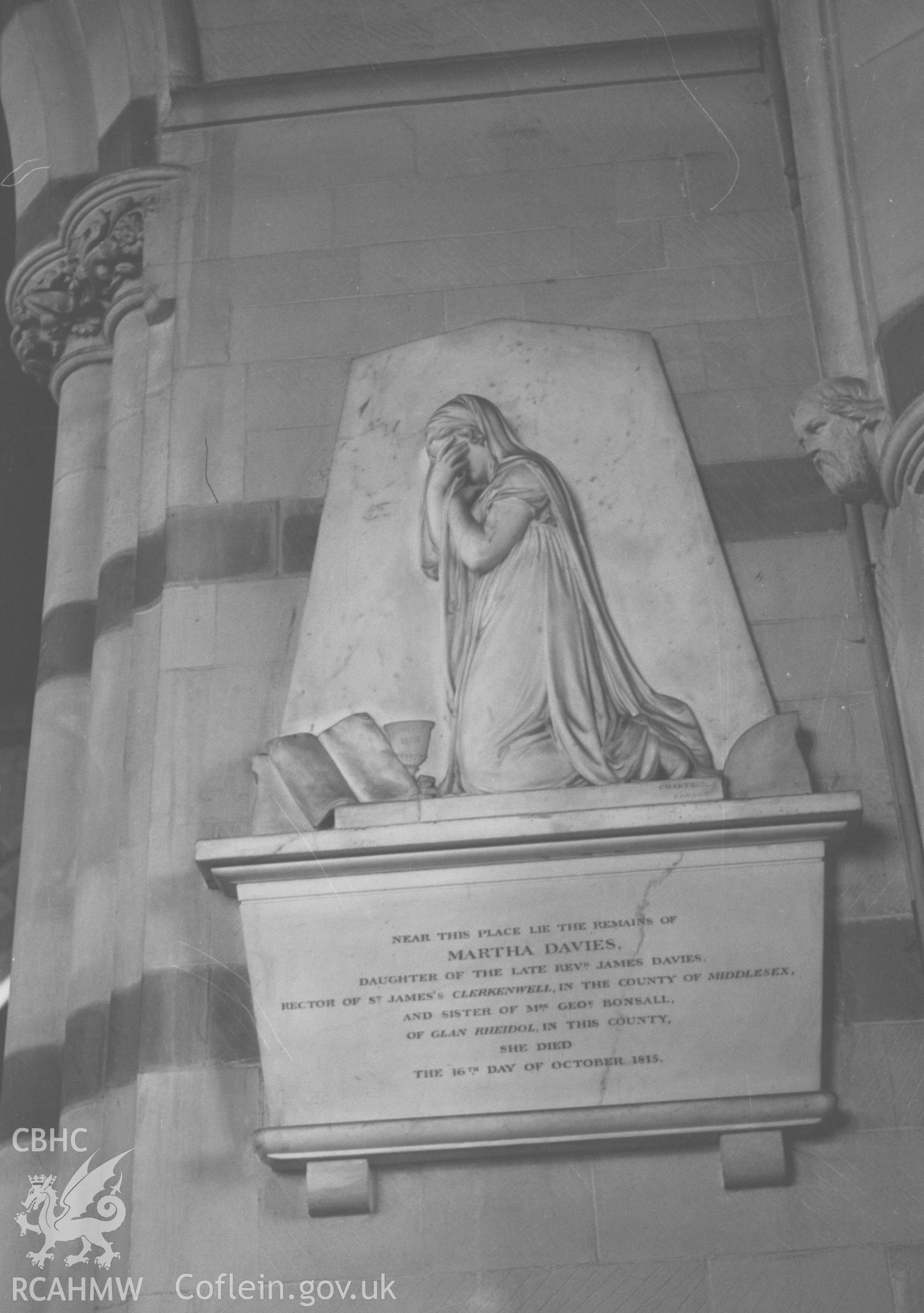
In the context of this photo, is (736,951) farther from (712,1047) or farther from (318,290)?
(318,290)

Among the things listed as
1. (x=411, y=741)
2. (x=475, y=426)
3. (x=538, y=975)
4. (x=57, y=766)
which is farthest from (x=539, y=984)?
(x=57, y=766)

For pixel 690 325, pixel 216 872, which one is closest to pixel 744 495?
pixel 690 325

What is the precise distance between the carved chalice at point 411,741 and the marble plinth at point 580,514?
33 millimetres

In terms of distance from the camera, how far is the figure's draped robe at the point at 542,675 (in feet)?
17.5

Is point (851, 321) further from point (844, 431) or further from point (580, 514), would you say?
point (580, 514)

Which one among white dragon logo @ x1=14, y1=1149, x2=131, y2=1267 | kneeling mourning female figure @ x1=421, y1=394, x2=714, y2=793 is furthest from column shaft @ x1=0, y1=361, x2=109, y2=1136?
kneeling mourning female figure @ x1=421, y1=394, x2=714, y2=793

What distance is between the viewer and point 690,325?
627 centimetres

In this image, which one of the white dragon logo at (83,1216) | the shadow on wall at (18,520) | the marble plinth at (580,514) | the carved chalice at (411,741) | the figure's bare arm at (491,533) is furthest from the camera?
the shadow on wall at (18,520)

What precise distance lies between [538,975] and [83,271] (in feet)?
11.7

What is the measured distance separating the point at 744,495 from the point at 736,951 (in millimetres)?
1654

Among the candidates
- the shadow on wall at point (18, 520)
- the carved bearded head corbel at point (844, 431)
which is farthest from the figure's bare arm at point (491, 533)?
the shadow on wall at point (18, 520)

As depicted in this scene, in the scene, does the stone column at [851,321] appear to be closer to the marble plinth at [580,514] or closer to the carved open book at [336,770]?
the marble plinth at [580,514]

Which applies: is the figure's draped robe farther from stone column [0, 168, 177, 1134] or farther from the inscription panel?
stone column [0, 168, 177, 1134]

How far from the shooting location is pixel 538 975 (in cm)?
499
